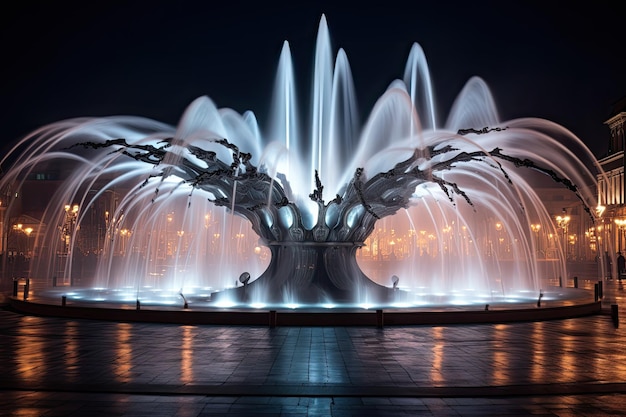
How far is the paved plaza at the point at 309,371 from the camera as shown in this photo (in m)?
11.0

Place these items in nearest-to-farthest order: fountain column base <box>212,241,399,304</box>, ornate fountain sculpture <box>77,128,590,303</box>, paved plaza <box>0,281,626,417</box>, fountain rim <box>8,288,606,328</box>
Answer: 1. paved plaza <box>0,281,626,417</box>
2. fountain rim <box>8,288,606,328</box>
3. ornate fountain sculpture <box>77,128,590,303</box>
4. fountain column base <box>212,241,399,304</box>

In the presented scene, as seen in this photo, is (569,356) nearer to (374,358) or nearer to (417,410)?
(374,358)

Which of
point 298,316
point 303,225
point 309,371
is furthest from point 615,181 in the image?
point 309,371

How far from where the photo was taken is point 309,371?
1389 centimetres

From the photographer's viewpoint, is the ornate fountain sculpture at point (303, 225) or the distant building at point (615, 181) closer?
the ornate fountain sculpture at point (303, 225)

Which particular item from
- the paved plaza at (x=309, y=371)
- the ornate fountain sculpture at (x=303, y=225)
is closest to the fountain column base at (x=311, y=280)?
the ornate fountain sculpture at (x=303, y=225)

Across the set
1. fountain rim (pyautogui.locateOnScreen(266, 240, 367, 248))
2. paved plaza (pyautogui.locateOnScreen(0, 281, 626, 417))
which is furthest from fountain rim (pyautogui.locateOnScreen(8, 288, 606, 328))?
fountain rim (pyautogui.locateOnScreen(266, 240, 367, 248))

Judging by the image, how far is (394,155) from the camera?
30531 millimetres

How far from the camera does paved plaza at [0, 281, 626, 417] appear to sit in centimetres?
1102

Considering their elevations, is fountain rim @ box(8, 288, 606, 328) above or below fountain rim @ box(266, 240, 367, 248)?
below

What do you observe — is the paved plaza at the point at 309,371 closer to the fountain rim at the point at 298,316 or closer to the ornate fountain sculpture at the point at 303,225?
the fountain rim at the point at 298,316

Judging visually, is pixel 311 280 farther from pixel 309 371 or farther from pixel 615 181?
pixel 615 181

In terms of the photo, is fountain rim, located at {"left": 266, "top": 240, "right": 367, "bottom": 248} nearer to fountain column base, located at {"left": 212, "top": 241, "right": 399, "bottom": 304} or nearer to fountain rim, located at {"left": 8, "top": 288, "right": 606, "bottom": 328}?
fountain column base, located at {"left": 212, "top": 241, "right": 399, "bottom": 304}

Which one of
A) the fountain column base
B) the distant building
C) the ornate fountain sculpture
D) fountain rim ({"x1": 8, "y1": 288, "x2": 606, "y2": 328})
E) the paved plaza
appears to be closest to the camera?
the paved plaza
